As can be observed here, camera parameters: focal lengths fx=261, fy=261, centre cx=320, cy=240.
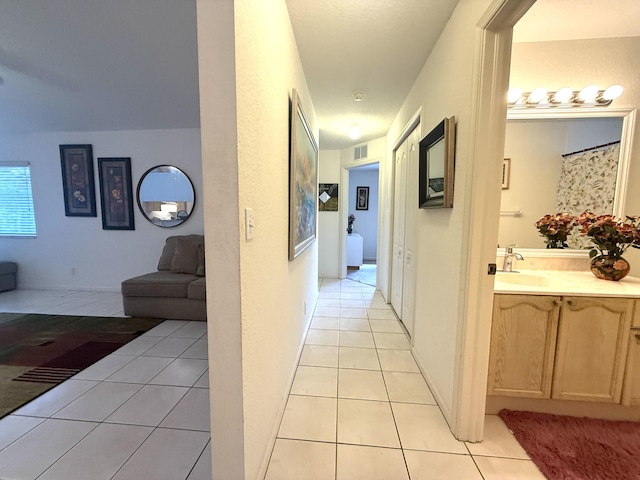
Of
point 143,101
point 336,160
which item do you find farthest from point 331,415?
point 336,160

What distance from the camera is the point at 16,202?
4172mm

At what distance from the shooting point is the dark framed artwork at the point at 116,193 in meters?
3.99

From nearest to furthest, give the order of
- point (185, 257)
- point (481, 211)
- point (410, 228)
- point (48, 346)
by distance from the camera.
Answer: point (481, 211) < point (48, 346) < point (410, 228) < point (185, 257)

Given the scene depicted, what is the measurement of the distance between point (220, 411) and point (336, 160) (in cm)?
441

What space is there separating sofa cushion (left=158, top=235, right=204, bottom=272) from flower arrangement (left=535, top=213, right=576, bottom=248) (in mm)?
3760

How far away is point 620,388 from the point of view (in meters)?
1.51

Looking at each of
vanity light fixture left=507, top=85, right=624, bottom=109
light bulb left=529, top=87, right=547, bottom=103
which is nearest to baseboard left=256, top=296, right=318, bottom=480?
vanity light fixture left=507, top=85, right=624, bottom=109

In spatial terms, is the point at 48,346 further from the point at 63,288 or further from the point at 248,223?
the point at 248,223

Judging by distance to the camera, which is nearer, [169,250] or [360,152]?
[169,250]

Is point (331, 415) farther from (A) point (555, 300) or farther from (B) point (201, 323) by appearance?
(B) point (201, 323)

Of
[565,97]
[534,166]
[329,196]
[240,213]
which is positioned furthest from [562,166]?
[329,196]

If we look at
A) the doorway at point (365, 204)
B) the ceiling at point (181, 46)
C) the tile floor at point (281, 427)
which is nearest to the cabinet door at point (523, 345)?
the tile floor at point (281, 427)

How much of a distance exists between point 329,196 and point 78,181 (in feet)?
13.1

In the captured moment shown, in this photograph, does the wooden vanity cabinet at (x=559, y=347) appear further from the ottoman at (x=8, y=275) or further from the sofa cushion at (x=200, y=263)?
the ottoman at (x=8, y=275)
